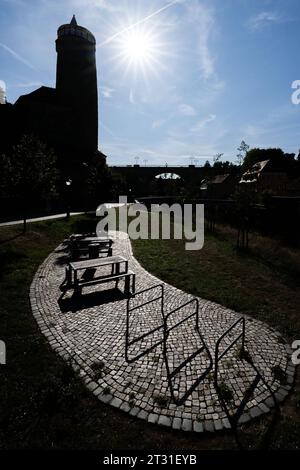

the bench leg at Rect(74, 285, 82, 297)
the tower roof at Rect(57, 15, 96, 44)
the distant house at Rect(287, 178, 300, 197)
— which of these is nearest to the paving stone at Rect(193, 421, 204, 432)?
the bench leg at Rect(74, 285, 82, 297)

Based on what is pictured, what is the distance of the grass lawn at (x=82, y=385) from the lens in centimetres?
339

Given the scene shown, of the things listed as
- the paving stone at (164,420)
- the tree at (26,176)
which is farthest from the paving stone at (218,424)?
the tree at (26,176)

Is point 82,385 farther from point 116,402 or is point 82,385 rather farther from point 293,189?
point 293,189

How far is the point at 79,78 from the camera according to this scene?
41.9 metres

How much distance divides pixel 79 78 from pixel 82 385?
1891 inches

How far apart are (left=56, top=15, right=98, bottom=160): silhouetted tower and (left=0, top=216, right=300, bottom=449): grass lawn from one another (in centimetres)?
3725

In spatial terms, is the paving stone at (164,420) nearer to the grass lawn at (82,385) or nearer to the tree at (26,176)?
the grass lawn at (82,385)

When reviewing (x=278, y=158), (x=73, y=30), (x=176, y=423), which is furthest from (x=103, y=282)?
(x=278, y=158)

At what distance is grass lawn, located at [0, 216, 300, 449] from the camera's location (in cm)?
339

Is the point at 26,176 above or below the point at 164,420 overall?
above

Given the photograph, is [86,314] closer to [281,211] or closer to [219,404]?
[219,404]

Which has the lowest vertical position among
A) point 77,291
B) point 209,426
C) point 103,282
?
point 209,426

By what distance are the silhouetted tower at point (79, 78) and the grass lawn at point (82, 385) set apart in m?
37.2
